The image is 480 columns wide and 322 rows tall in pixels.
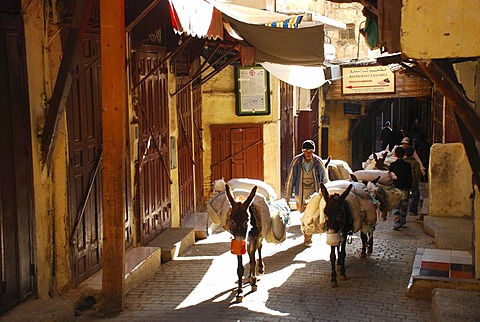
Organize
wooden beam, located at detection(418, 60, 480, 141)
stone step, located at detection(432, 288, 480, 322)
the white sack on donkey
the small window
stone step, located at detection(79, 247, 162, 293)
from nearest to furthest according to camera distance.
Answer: wooden beam, located at detection(418, 60, 480, 141)
stone step, located at detection(432, 288, 480, 322)
stone step, located at detection(79, 247, 162, 293)
the white sack on donkey
the small window

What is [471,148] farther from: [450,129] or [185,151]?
[185,151]

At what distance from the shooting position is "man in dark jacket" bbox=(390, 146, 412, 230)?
41.1 feet

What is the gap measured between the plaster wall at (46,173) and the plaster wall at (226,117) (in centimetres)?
781

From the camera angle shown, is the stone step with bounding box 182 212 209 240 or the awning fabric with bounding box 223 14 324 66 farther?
the stone step with bounding box 182 212 209 240

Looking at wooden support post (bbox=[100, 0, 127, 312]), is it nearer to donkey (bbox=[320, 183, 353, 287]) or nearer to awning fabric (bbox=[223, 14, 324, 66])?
donkey (bbox=[320, 183, 353, 287])

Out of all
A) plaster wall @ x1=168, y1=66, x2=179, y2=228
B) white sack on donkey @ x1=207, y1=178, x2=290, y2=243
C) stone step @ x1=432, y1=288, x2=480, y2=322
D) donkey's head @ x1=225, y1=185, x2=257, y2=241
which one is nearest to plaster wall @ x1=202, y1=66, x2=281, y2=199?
plaster wall @ x1=168, y1=66, x2=179, y2=228

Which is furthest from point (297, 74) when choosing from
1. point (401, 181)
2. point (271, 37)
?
point (271, 37)

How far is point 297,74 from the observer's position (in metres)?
13.4

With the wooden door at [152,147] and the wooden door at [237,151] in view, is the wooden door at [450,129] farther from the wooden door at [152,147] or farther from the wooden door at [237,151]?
the wooden door at [152,147]

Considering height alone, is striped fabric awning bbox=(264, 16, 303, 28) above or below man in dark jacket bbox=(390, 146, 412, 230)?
above

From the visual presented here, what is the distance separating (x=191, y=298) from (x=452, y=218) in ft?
20.2

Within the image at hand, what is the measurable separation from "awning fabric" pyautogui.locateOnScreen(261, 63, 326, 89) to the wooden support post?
249 inches

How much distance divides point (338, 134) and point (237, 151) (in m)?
10.1

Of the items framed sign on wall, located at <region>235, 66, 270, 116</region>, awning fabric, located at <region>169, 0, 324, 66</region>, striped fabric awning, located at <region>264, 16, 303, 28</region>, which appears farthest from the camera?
framed sign on wall, located at <region>235, 66, 270, 116</region>
